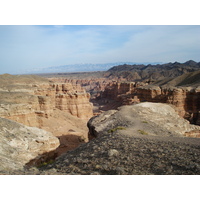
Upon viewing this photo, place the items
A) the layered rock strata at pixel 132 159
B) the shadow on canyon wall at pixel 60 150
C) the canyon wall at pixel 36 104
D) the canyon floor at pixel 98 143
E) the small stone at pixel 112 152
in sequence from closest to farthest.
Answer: the layered rock strata at pixel 132 159
the canyon floor at pixel 98 143
the small stone at pixel 112 152
the shadow on canyon wall at pixel 60 150
the canyon wall at pixel 36 104

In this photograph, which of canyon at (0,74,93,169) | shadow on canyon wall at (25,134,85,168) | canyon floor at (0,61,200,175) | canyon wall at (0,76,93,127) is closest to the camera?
canyon floor at (0,61,200,175)

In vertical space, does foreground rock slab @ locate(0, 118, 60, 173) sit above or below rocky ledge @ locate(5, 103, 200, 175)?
below

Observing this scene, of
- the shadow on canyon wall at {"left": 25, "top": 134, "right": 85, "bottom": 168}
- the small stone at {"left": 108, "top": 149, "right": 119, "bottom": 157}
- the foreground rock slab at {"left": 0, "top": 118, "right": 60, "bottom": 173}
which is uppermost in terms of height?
the small stone at {"left": 108, "top": 149, "right": 119, "bottom": 157}

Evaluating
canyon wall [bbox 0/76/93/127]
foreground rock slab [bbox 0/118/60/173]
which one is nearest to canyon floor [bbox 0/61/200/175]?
foreground rock slab [bbox 0/118/60/173]

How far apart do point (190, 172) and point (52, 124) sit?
21886 mm

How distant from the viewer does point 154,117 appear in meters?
16.8

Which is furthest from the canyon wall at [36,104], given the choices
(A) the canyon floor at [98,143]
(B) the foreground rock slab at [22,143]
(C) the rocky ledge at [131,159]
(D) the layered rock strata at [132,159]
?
(D) the layered rock strata at [132,159]

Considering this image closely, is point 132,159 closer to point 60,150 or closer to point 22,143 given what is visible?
point 22,143

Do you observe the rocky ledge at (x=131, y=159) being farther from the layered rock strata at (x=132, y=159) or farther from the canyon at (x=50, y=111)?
the canyon at (x=50, y=111)

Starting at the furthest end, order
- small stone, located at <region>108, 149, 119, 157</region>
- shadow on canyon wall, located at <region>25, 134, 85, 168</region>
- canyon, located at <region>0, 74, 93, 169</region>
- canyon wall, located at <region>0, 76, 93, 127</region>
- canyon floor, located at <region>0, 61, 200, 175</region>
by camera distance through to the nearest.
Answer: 1. canyon wall, located at <region>0, 76, 93, 127</region>
2. canyon, located at <region>0, 74, 93, 169</region>
3. shadow on canyon wall, located at <region>25, 134, 85, 168</region>
4. small stone, located at <region>108, 149, 119, 157</region>
5. canyon floor, located at <region>0, 61, 200, 175</region>

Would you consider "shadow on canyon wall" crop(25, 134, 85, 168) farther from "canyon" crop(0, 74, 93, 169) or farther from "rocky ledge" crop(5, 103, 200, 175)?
"rocky ledge" crop(5, 103, 200, 175)

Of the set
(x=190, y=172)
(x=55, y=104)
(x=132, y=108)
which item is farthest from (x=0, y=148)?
(x=55, y=104)

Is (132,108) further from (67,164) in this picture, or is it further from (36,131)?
(67,164)

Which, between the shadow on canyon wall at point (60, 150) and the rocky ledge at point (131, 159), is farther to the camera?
the shadow on canyon wall at point (60, 150)
